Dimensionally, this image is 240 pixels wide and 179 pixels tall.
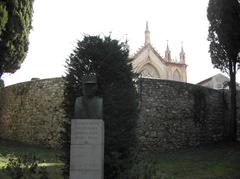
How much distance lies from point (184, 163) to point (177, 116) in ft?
15.4

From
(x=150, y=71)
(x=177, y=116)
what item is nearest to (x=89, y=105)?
(x=177, y=116)

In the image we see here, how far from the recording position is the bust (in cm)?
746

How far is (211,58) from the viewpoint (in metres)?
18.0

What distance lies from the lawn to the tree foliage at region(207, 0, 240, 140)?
3.22m

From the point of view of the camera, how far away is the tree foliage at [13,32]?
13.2 m

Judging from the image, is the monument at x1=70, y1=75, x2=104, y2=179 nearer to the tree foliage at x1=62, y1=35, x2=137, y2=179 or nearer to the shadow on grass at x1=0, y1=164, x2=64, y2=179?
the tree foliage at x1=62, y1=35, x2=137, y2=179

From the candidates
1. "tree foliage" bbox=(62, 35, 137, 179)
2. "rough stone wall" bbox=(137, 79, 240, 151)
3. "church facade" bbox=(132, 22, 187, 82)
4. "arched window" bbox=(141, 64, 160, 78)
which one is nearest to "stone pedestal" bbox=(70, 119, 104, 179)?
"tree foliage" bbox=(62, 35, 137, 179)

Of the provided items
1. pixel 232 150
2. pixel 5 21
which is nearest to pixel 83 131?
pixel 5 21

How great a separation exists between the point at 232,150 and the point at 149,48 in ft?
107

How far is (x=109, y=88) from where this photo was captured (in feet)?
27.7

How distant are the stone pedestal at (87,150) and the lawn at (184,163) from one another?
2.91 feet

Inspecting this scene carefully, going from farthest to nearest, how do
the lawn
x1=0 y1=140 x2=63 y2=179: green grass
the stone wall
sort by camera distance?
the stone wall → x1=0 y1=140 x2=63 y2=179: green grass → the lawn

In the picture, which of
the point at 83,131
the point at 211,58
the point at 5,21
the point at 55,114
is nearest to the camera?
the point at 83,131

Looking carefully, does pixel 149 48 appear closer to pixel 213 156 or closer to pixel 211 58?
pixel 211 58
